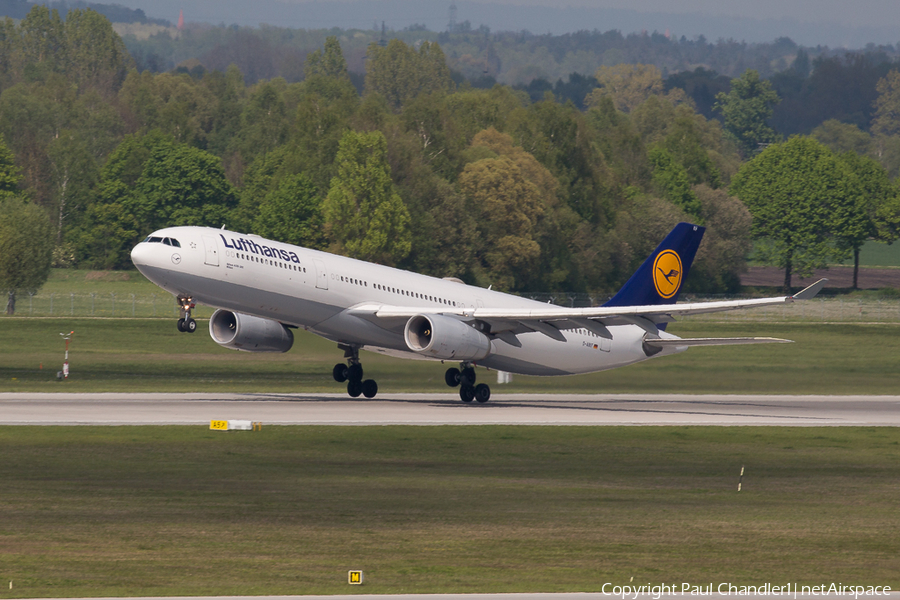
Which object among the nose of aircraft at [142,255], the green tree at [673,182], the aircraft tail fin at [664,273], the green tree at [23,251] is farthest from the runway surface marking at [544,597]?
the green tree at [673,182]

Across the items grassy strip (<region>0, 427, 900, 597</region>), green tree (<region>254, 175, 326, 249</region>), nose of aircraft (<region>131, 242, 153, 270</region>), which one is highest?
green tree (<region>254, 175, 326, 249</region>)

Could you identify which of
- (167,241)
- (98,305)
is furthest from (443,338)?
(98,305)

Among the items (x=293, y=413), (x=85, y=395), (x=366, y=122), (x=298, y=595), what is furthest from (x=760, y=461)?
(x=366, y=122)

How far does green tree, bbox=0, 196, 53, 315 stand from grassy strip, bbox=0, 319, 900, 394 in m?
18.0

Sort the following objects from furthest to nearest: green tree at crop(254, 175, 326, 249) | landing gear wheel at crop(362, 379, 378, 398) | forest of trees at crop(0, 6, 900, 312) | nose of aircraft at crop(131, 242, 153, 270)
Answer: green tree at crop(254, 175, 326, 249), forest of trees at crop(0, 6, 900, 312), landing gear wheel at crop(362, 379, 378, 398), nose of aircraft at crop(131, 242, 153, 270)

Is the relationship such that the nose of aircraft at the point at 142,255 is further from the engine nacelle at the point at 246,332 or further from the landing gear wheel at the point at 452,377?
the landing gear wheel at the point at 452,377

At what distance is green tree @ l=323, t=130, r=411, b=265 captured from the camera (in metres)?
115

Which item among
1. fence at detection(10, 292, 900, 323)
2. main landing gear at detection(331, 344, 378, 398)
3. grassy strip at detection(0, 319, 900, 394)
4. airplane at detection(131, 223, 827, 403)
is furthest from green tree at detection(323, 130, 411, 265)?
main landing gear at detection(331, 344, 378, 398)

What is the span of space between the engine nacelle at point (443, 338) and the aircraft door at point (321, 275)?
3.77m

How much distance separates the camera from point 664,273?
185 ft

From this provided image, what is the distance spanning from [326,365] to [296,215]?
Result: 5527 cm

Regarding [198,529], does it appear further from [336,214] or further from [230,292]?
[336,214]

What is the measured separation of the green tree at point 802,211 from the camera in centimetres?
15275

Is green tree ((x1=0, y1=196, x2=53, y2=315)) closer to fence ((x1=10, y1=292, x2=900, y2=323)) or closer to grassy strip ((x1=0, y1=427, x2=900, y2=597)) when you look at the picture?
fence ((x1=10, y1=292, x2=900, y2=323))
